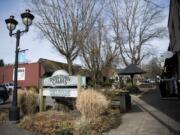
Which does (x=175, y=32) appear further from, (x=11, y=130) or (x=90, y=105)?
(x=11, y=130)

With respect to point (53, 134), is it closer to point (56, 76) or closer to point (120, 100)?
point (56, 76)

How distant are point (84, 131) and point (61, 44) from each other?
63.1 feet

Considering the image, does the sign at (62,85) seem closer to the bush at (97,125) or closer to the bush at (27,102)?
the bush at (27,102)

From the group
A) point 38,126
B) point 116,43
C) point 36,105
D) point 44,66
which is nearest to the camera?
point 38,126

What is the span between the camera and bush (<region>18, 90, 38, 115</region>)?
1271cm

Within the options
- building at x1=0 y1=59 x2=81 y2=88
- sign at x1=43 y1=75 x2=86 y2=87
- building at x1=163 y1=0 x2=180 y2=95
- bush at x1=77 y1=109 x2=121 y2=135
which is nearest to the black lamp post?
sign at x1=43 y1=75 x2=86 y2=87

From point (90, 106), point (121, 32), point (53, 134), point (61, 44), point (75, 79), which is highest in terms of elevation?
point (121, 32)

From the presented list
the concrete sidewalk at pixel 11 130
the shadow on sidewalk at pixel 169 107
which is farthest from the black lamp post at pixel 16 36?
the shadow on sidewalk at pixel 169 107

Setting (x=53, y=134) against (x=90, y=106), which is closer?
(x=53, y=134)

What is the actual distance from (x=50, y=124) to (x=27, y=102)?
3199 millimetres

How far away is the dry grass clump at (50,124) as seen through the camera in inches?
360

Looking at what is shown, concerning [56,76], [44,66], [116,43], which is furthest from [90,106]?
[44,66]

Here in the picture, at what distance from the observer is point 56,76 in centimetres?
1320

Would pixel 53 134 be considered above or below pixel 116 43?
below
